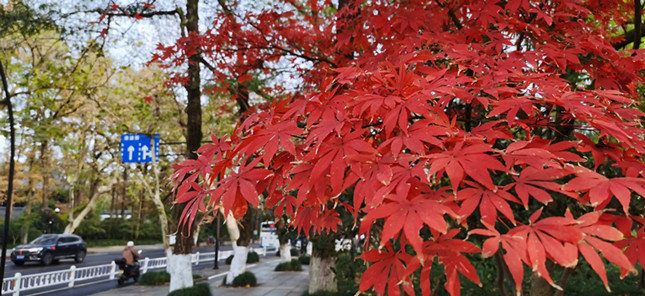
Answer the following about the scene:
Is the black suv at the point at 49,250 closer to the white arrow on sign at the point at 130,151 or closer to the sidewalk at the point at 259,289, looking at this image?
the sidewalk at the point at 259,289

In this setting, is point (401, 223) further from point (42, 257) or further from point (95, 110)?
point (42, 257)

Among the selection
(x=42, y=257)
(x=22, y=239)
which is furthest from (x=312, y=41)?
(x=22, y=239)

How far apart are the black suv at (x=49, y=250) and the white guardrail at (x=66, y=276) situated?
3.79m

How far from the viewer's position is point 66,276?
590 inches

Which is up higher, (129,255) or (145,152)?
(145,152)

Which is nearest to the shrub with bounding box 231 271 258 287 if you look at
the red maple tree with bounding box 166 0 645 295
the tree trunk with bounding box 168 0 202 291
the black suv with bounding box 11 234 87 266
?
the tree trunk with bounding box 168 0 202 291

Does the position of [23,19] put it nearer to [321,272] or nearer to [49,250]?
[321,272]

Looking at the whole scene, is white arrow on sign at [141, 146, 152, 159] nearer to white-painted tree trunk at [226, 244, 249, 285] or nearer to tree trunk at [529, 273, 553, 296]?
white-painted tree trunk at [226, 244, 249, 285]

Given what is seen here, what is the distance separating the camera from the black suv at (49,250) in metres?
20.0

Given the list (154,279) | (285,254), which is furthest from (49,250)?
(285,254)

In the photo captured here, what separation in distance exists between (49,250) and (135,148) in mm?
10552

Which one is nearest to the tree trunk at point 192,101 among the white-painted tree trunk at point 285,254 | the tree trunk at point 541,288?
the tree trunk at point 541,288

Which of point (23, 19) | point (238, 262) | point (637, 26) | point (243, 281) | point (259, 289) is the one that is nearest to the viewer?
point (637, 26)

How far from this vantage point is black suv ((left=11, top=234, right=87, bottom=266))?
2005cm
